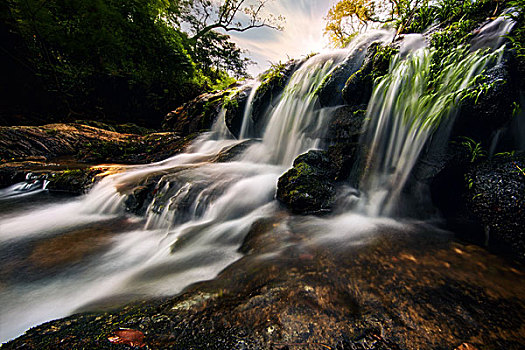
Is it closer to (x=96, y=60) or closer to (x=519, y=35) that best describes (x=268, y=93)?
(x=519, y=35)

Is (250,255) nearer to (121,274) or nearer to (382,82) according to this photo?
(121,274)

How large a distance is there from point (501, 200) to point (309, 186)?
6.33 ft

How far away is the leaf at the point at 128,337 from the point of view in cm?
86

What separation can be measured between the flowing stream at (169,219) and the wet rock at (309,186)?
248 millimetres

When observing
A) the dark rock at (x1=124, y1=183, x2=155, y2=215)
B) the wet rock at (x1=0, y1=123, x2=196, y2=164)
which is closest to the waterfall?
the dark rock at (x1=124, y1=183, x2=155, y2=215)

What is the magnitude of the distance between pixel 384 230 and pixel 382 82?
103 inches

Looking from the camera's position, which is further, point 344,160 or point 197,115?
point 197,115

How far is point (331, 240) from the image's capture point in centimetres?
192

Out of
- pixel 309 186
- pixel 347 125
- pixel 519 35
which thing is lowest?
pixel 309 186

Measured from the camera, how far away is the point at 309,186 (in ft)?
9.10

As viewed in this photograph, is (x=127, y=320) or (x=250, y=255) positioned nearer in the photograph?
(x=127, y=320)

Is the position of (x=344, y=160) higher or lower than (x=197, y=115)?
lower

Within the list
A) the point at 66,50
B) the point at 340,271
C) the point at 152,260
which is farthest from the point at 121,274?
the point at 66,50

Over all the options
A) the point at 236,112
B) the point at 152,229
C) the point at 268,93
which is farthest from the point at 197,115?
the point at 152,229
